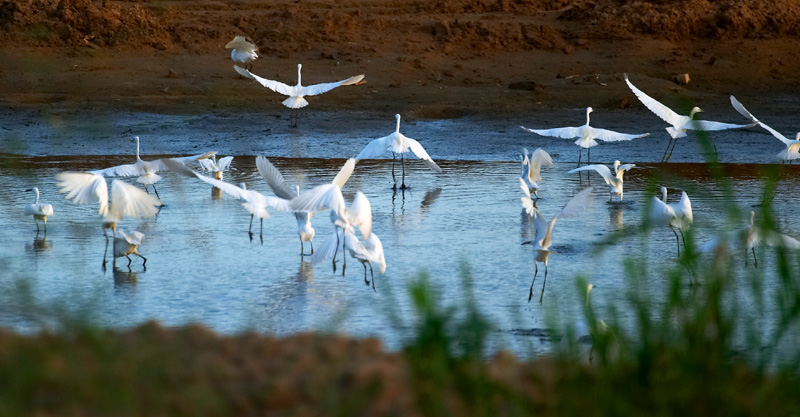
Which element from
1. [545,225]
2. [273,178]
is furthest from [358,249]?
[545,225]

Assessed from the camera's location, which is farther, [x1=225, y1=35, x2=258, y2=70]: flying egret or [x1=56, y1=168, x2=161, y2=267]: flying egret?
[x1=225, y1=35, x2=258, y2=70]: flying egret

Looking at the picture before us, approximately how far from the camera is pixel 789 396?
2879 mm

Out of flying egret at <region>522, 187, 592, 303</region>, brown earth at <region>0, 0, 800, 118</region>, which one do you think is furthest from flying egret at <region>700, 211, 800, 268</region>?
brown earth at <region>0, 0, 800, 118</region>

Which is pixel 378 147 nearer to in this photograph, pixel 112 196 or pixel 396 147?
pixel 396 147

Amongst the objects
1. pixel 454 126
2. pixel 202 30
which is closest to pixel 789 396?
pixel 454 126

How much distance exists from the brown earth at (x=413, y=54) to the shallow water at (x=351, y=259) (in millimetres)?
4482

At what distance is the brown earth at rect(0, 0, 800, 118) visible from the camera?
1541 cm

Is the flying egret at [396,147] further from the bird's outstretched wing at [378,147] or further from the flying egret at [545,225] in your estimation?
the flying egret at [545,225]

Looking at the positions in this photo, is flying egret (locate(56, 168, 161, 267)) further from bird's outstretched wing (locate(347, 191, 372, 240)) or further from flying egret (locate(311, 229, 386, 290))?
bird's outstretched wing (locate(347, 191, 372, 240))

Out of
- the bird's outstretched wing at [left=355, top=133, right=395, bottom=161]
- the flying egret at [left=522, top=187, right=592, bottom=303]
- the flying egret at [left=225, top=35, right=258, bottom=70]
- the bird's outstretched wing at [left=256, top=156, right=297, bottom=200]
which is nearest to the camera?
the flying egret at [left=522, top=187, right=592, bottom=303]

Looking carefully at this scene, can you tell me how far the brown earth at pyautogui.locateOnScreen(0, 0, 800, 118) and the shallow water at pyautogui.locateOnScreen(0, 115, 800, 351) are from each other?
4.48m

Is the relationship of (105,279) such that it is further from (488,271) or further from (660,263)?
(660,263)

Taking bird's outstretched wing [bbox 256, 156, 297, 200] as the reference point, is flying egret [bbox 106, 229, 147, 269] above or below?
below

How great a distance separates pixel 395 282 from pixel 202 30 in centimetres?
1384
